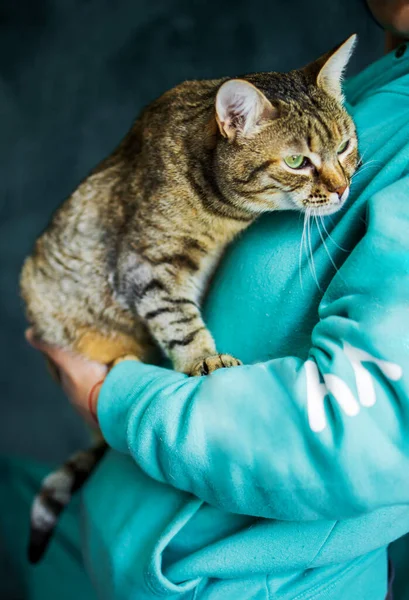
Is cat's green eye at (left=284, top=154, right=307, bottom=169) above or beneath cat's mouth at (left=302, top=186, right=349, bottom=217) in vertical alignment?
above

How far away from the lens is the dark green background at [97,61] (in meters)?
1.76

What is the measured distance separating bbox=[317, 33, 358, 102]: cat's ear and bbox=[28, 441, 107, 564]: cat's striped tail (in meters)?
0.83

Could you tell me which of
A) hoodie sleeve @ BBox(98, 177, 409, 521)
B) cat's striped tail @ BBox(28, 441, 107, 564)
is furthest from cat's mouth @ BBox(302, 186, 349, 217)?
cat's striped tail @ BBox(28, 441, 107, 564)

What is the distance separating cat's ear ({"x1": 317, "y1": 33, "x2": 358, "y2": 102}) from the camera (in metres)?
0.90

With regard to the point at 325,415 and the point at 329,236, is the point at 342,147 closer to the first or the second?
the point at 329,236

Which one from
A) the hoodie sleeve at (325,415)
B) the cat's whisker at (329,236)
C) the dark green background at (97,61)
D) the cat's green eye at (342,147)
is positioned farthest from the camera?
the dark green background at (97,61)

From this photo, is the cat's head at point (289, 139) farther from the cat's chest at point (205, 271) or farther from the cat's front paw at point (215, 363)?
the cat's front paw at point (215, 363)

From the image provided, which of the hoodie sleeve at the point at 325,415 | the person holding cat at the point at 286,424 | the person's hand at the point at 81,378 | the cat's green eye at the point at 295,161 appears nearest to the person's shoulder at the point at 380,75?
the person holding cat at the point at 286,424

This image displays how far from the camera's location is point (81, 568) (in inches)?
51.8

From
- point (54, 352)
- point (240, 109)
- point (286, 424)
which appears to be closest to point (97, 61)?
point (54, 352)

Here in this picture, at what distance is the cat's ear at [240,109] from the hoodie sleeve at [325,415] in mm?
251

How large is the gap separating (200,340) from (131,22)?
1.23m

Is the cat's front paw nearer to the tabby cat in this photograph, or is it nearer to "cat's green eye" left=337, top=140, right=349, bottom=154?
the tabby cat

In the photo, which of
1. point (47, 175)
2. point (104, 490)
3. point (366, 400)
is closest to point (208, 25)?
point (47, 175)
